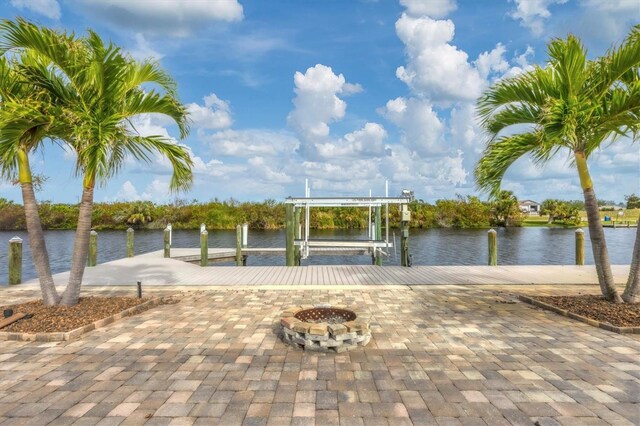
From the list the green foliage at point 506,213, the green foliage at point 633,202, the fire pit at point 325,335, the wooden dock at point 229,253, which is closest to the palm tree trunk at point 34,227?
the fire pit at point 325,335

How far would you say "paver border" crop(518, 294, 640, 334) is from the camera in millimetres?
5359

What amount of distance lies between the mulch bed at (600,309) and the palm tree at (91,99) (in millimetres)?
8688

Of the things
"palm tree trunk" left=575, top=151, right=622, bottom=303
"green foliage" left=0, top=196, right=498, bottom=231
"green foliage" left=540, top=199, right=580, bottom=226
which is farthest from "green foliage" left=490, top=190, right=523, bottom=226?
"palm tree trunk" left=575, top=151, right=622, bottom=303

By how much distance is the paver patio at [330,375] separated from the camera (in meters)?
3.17

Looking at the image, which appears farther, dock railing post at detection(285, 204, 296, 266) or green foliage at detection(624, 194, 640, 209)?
green foliage at detection(624, 194, 640, 209)

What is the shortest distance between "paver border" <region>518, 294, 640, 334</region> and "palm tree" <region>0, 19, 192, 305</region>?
841 cm

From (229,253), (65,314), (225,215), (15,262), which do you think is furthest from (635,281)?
(225,215)

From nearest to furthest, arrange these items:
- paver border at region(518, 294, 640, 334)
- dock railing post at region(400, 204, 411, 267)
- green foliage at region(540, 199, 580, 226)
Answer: paver border at region(518, 294, 640, 334) < dock railing post at region(400, 204, 411, 267) < green foliage at region(540, 199, 580, 226)

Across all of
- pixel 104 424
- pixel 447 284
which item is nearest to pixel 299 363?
pixel 104 424

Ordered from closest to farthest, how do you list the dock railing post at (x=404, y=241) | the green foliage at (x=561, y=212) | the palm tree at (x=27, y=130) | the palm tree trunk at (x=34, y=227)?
the palm tree at (x=27, y=130) → the palm tree trunk at (x=34, y=227) → the dock railing post at (x=404, y=241) → the green foliage at (x=561, y=212)

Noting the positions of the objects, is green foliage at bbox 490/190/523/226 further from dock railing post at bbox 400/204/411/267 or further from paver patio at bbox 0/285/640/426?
paver patio at bbox 0/285/640/426

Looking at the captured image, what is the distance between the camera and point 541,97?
6.81 meters

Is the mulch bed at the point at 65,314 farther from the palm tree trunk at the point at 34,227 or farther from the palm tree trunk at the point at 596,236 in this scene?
the palm tree trunk at the point at 596,236

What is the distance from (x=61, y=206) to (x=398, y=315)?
52.4 metres
